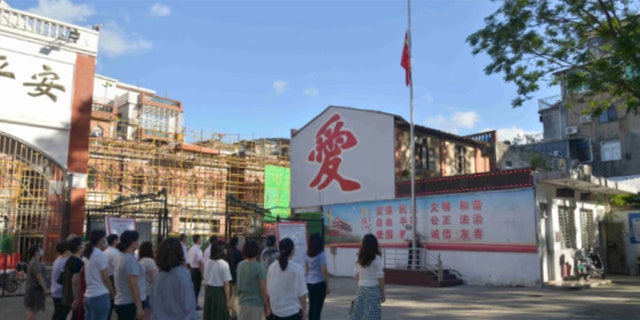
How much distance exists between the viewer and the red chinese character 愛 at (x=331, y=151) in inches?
816

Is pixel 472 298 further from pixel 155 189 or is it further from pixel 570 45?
pixel 155 189

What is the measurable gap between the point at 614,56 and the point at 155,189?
22793 millimetres

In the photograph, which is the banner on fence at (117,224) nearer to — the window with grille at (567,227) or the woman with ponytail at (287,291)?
the woman with ponytail at (287,291)

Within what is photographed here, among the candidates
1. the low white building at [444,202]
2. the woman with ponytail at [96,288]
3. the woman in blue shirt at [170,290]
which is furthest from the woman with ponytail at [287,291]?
the low white building at [444,202]

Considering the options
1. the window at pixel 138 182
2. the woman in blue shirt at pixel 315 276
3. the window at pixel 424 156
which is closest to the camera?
the woman in blue shirt at pixel 315 276

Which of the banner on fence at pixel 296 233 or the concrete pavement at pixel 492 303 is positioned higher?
the banner on fence at pixel 296 233

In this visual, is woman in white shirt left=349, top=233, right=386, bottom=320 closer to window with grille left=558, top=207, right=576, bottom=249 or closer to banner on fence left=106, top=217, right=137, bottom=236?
banner on fence left=106, top=217, right=137, bottom=236

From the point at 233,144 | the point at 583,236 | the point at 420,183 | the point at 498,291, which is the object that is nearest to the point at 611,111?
the point at 583,236

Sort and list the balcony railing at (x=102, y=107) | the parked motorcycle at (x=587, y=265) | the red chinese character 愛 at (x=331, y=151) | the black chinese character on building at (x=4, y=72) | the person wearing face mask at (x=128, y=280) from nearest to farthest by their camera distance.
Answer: the person wearing face mask at (x=128, y=280) < the black chinese character on building at (x=4, y=72) < the parked motorcycle at (x=587, y=265) < the red chinese character 愛 at (x=331, y=151) < the balcony railing at (x=102, y=107)

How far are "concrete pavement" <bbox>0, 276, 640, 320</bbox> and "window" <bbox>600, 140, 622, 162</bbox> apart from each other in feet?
50.5

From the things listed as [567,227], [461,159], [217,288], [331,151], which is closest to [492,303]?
[567,227]

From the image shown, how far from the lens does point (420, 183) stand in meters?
18.1

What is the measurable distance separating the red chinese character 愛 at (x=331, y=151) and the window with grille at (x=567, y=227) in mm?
7326

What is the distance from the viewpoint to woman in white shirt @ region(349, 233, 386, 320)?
5988 mm
